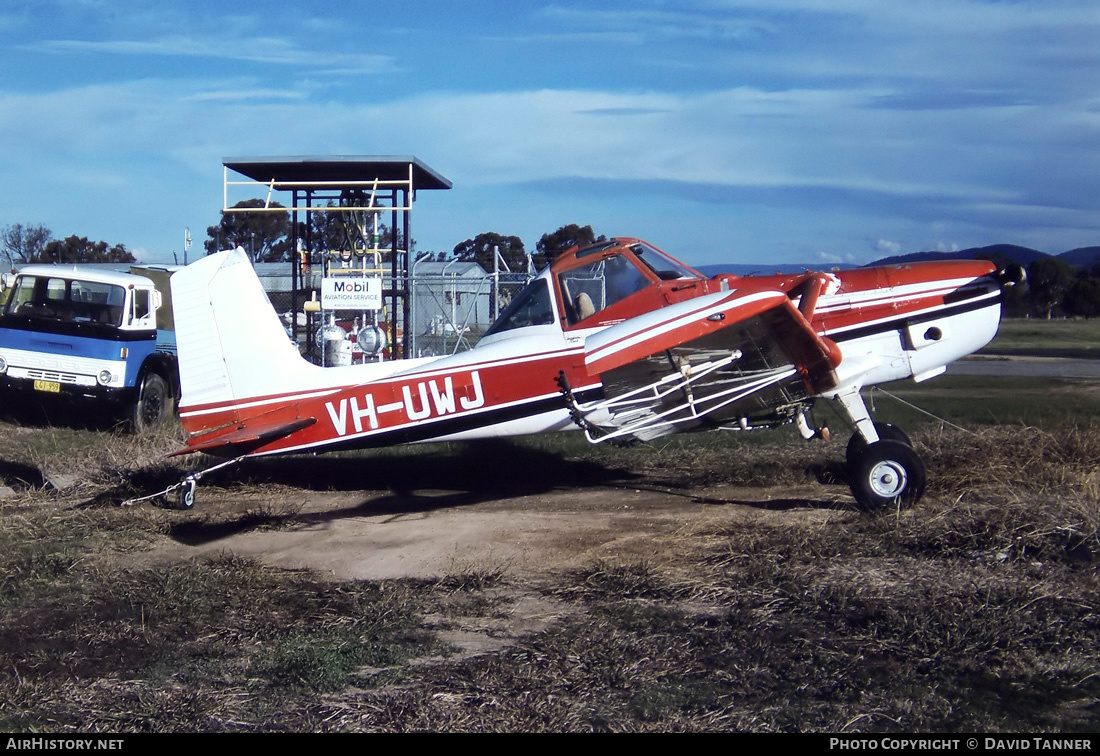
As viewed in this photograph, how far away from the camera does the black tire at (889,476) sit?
7.21m

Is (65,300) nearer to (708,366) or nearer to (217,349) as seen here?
(217,349)

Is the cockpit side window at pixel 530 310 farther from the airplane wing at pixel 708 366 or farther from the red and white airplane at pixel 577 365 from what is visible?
the airplane wing at pixel 708 366

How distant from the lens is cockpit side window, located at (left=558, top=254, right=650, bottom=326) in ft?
26.5

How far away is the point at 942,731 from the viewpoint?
3631 millimetres

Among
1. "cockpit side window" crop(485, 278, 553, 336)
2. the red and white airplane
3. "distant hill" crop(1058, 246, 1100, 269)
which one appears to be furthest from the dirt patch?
"distant hill" crop(1058, 246, 1100, 269)

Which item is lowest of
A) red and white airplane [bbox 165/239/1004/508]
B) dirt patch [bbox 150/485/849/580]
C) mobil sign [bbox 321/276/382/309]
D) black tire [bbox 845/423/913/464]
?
dirt patch [bbox 150/485/849/580]

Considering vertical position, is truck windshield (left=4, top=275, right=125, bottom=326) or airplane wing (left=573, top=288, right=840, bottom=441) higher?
truck windshield (left=4, top=275, right=125, bottom=326)

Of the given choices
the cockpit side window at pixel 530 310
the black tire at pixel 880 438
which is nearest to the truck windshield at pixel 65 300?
the cockpit side window at pixel 530 310

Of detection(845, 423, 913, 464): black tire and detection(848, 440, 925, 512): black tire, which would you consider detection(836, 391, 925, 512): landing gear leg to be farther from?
detection(845, 423, 913, 464): black tire

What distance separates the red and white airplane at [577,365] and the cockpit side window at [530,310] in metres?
0.01

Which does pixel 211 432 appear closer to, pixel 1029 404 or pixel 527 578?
pixel 527 578

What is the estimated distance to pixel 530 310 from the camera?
8234 mm

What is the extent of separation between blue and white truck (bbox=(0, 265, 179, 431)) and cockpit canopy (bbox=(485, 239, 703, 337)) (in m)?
7.73
